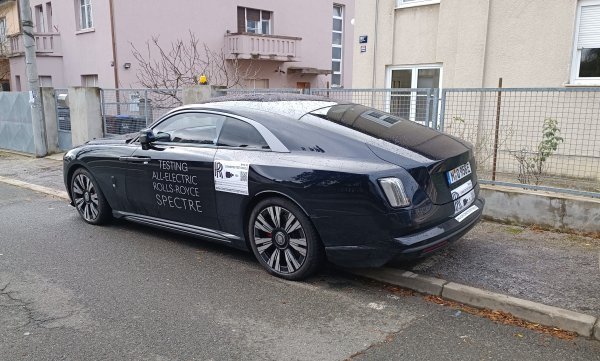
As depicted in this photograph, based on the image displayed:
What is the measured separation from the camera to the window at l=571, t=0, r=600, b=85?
8.43 meters

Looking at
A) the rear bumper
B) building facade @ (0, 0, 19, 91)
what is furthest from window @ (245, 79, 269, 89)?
the rear bumper

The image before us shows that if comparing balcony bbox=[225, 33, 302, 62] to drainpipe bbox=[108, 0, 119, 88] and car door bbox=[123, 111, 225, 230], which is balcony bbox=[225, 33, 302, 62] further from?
car door bbox=[123, 111, 225, 230]

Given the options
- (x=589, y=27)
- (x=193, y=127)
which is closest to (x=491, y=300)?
(x=193, y=127)

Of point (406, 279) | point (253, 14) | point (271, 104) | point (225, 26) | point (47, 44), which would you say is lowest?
point (406, 279)

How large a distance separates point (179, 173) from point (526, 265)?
3.43 metres

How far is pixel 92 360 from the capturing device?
10.8ft

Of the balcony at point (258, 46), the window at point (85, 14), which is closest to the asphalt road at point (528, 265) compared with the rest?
the balcony at point (258, 46)

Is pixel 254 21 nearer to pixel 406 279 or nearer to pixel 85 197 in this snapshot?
pixel 85 197

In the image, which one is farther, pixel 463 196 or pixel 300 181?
pixel 463 196

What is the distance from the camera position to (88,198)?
650 centimetres

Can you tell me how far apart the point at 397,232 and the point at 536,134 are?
3.38 meters

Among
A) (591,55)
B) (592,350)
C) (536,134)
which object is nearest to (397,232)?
(592,350)

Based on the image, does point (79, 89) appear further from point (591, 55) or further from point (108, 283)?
point (591, 55)

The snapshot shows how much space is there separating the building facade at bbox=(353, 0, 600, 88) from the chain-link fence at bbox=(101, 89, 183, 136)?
175 inches
